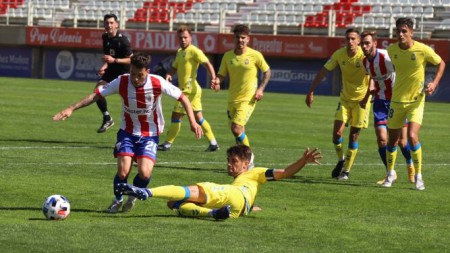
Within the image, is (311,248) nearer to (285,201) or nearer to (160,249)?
(160,249)

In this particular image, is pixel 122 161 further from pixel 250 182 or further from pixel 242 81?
pixel 242 81

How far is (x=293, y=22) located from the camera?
1804 inches

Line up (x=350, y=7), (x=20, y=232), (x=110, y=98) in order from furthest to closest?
(x=350, y=7), (x=110, y=98), (x=20, y=232)

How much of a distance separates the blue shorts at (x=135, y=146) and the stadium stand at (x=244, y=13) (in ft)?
99.3

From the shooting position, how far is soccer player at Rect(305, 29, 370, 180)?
53.4 feet

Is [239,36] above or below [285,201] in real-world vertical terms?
above

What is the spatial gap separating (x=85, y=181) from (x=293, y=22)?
3231 centimetres

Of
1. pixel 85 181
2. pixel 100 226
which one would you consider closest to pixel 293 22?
pixel 85 181

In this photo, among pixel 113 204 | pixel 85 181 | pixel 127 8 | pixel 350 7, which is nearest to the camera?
pixel 113 204

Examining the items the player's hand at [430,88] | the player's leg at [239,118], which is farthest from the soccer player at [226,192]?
the player's leg at [239,118]

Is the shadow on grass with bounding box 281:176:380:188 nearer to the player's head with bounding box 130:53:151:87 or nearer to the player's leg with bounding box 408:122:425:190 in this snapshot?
the player's leg with bounding box 408:122:425:190

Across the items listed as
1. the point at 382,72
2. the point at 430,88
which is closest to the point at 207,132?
the point at 382,72

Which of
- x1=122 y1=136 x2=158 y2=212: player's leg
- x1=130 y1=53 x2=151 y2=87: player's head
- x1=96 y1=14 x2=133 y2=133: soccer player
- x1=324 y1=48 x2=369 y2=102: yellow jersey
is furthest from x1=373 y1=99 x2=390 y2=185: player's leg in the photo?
x1=96 y1=14 x2=133 y2=133: soccer player

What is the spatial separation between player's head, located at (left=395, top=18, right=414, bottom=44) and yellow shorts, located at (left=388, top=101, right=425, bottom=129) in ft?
2.85
